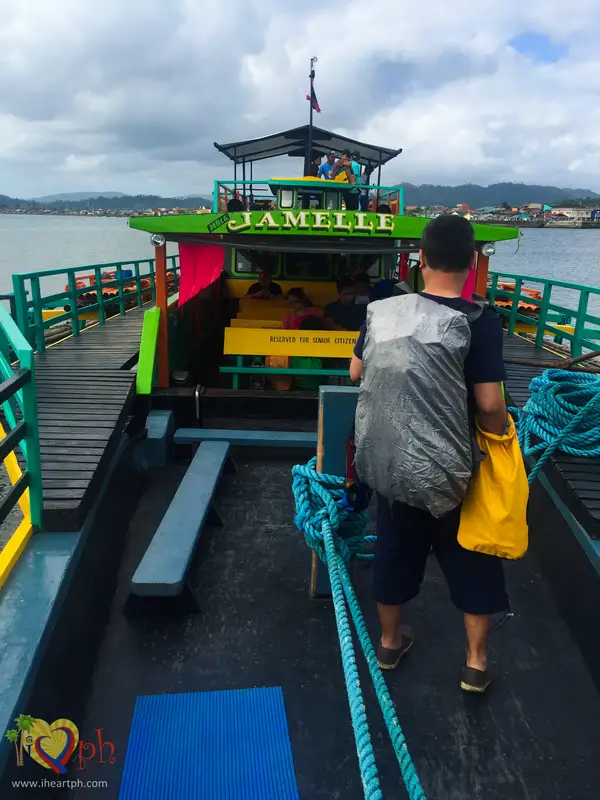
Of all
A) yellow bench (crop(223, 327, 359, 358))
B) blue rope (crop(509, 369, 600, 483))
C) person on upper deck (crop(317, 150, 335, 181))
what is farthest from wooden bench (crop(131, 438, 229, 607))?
person on upper deck (crop(317, 150, 335, 181))

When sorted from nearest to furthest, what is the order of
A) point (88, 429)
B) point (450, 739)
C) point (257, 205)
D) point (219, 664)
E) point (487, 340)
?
point (487, 340) → point (450, 739) → point (219, 664) → point (88, 429) → point (257, 205)

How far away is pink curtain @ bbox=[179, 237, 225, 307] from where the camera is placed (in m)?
6.17

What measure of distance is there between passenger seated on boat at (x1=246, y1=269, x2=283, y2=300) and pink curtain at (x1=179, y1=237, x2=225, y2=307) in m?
1.55

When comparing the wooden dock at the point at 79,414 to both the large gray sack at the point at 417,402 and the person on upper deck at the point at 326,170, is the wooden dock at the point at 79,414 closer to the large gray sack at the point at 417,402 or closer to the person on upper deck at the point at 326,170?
the large gray sack at the point at 417,402

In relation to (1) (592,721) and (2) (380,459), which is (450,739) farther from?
(2) (380,459)

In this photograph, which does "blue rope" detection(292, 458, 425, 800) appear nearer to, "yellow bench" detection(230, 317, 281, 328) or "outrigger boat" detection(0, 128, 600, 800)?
"outrigger boat" detection(0, 128, 600, 800)

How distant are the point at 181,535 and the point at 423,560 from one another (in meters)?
1.59

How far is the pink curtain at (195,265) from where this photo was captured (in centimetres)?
617

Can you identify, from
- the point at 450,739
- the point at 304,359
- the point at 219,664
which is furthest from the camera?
the point at 304,359

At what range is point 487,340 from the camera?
211 centimetres

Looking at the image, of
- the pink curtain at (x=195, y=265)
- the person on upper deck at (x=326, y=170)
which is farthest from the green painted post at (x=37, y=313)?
the person on upper deck at (x=326, y=170)

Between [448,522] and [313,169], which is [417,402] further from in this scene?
Result: [313,169]

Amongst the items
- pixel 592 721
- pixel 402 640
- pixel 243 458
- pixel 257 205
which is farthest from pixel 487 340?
pixel 257 205

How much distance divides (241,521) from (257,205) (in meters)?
9.00
